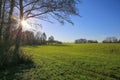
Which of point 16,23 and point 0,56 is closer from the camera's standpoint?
point 0,56

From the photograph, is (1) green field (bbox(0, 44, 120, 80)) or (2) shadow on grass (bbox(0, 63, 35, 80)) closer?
(2) shadow on grass (bbox(0, 63, 35, 80))

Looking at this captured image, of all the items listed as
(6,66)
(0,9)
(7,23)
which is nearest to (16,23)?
(7,23)

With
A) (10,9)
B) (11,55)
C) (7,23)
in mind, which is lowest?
(11,55)

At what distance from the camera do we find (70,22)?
20922mm

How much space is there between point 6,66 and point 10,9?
6.25 m

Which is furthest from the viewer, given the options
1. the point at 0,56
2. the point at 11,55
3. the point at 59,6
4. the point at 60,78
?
the point at 59,6

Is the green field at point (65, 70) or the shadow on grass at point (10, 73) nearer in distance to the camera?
the shadow on grass at point (10, 73)

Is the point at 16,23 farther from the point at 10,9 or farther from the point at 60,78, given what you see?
the point at 60,78

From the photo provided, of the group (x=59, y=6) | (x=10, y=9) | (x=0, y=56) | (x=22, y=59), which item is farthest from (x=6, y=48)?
(x=59, y=6)

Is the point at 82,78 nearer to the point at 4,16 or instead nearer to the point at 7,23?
the point at 7,23

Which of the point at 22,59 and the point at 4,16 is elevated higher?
the point at 4,16

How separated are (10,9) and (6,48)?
4.84 metres

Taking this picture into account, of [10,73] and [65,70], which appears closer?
[10,73]

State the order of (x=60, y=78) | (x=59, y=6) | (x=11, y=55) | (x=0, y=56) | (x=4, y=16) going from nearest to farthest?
(x=60, y=78)
(x=0, y=56)
(x=11, y=55)
(x=59, y=6)
(x=4, y=16)
